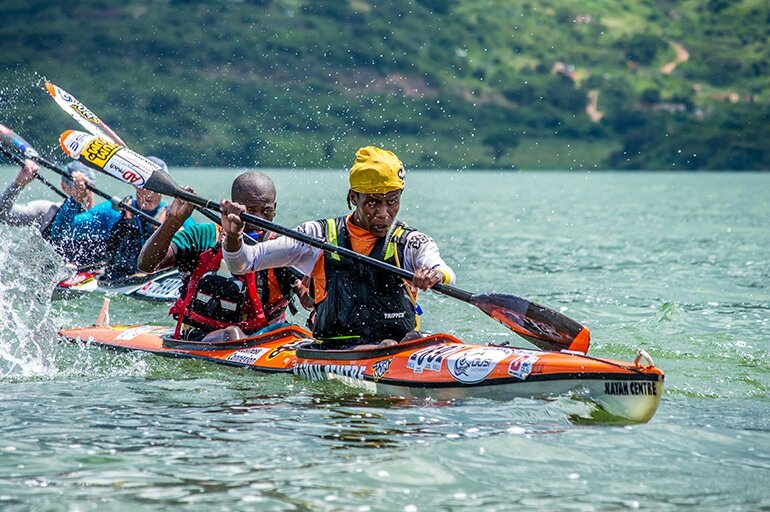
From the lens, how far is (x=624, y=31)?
579ft

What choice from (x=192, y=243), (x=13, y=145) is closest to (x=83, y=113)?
(x=13, y=145)

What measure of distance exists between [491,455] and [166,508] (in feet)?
6.85

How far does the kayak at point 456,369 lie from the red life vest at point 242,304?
0.26 meters

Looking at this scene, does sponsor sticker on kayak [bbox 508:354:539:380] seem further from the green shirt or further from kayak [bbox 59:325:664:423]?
the green shirt

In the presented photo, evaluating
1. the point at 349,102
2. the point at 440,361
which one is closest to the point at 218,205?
the point at 440,361

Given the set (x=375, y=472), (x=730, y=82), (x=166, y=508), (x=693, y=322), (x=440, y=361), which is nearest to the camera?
(x=166, y=508)

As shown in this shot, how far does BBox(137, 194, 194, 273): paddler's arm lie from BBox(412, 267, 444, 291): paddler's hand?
201 centimetres

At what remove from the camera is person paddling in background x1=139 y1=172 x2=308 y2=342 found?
29.6 ft

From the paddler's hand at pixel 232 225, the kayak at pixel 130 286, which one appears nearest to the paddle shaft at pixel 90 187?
the kayak at pixel 130 286

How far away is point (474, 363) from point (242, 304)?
2570 mm

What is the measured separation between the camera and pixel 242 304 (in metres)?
9.82

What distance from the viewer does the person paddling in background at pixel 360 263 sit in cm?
834

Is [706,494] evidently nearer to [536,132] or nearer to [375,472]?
[375,472]

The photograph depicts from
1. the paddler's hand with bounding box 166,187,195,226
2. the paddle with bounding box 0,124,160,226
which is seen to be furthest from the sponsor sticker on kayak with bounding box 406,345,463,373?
the paddle with bounding box 0,124,160,226
